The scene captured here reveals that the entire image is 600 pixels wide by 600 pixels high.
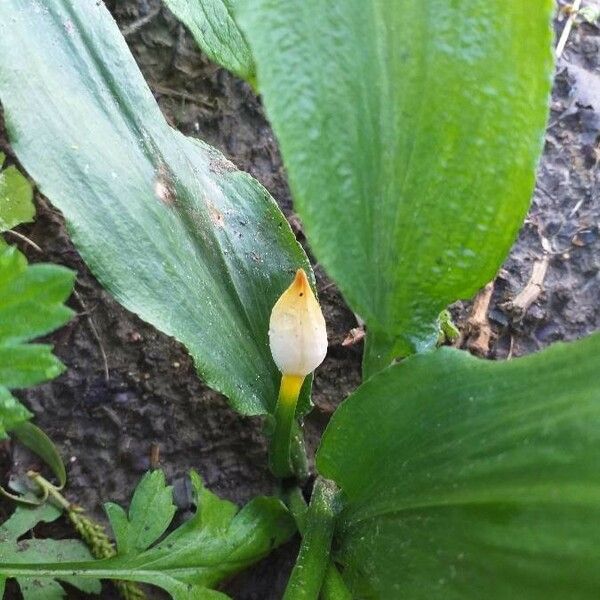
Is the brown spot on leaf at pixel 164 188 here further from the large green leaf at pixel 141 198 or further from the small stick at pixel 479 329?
the small stick at pixel 479 329

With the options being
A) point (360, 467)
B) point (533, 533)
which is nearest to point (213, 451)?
point (360, 467)

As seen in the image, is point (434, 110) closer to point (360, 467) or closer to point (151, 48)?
point (360, 467)

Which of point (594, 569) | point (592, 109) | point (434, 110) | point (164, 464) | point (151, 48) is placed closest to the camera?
point (594, 569)

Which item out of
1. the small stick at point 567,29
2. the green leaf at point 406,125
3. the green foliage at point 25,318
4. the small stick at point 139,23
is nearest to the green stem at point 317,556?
the green leaf at point 406,125

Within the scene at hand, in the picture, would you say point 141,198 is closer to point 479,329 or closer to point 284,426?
point 284,426

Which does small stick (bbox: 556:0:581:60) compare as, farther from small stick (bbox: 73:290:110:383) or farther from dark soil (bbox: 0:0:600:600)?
small stick (bbox: 73:290:110:383)

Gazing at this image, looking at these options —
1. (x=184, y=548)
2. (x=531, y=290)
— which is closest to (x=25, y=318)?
(x=184, y=548)
